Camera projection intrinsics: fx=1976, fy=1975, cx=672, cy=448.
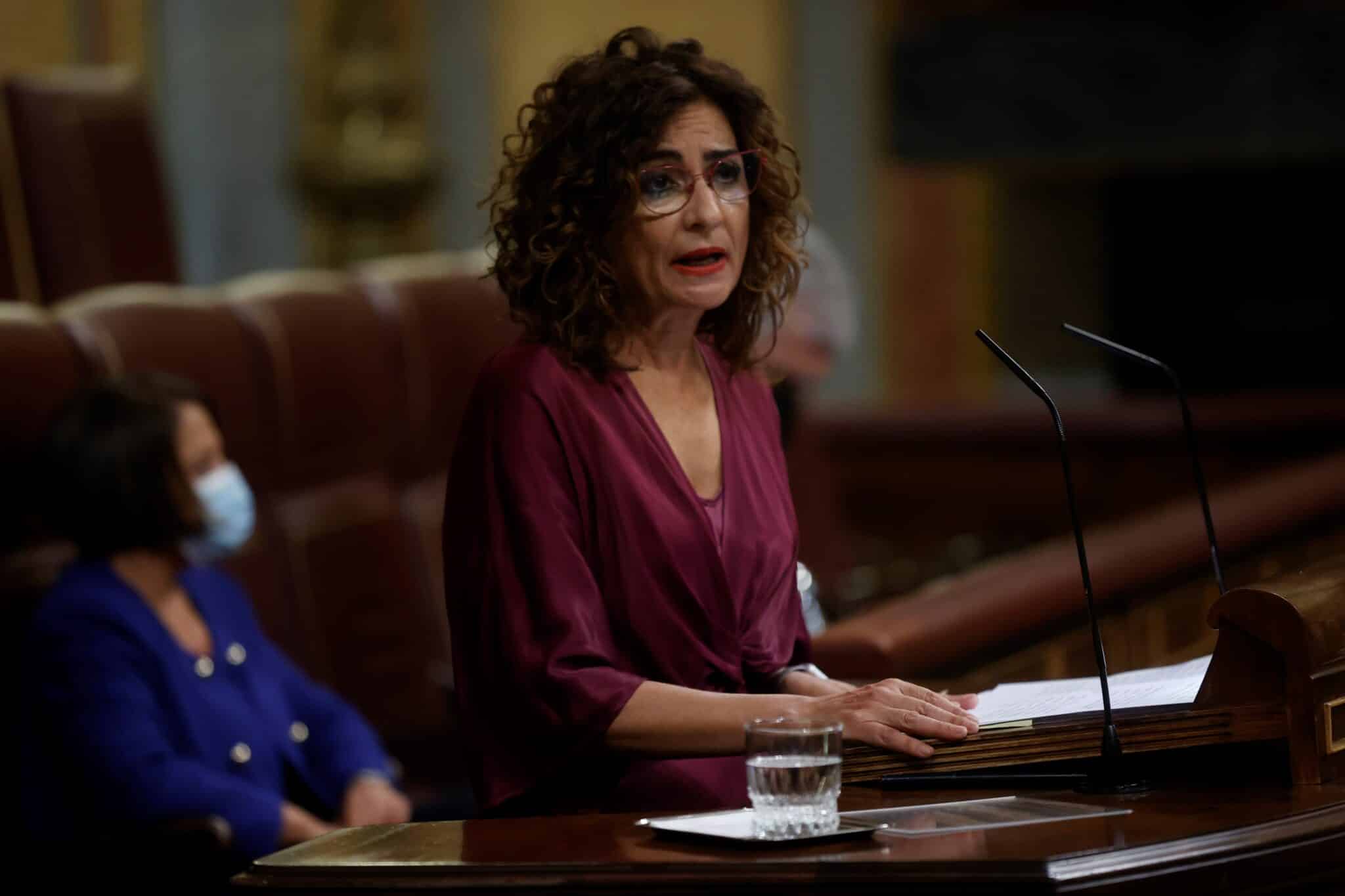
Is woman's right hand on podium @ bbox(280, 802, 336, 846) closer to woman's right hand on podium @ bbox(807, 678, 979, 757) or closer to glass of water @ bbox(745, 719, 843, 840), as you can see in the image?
woman's right hand on podium @ bbox(807, 678, 979, 757)

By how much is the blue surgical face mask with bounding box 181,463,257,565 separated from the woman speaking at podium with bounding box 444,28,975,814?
4.38 ft

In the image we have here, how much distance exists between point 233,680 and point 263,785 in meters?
0.17

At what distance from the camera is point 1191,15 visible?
21.4 ft

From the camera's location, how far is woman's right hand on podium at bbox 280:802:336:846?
289 centimetres

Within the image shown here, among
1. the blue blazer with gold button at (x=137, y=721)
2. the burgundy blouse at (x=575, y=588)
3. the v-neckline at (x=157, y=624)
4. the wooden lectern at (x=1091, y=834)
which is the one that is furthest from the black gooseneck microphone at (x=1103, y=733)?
the v-neckline at (x=157, y=624)

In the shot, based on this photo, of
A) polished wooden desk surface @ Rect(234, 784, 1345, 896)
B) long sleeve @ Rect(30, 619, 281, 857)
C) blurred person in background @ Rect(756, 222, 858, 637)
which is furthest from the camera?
blurred person in background @ Rect(756, 222, 858, 637)

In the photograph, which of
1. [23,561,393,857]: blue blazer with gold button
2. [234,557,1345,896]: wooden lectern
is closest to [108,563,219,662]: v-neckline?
[23,561,393,857]: blue blazer with gold button

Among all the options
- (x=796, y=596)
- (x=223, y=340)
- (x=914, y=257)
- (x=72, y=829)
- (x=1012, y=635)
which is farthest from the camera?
(x=914, y=257)

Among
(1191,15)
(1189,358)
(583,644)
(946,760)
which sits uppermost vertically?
(1191,15)

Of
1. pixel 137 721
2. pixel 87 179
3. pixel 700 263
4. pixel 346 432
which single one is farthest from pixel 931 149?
pixel 700 263

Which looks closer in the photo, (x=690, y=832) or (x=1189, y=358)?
(x=690, y=832)

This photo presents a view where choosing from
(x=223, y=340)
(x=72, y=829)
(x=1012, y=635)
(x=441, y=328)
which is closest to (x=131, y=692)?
(x=72, y=829)

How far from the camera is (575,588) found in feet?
5.41

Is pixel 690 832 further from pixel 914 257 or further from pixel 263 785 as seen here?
pixel 914 257
